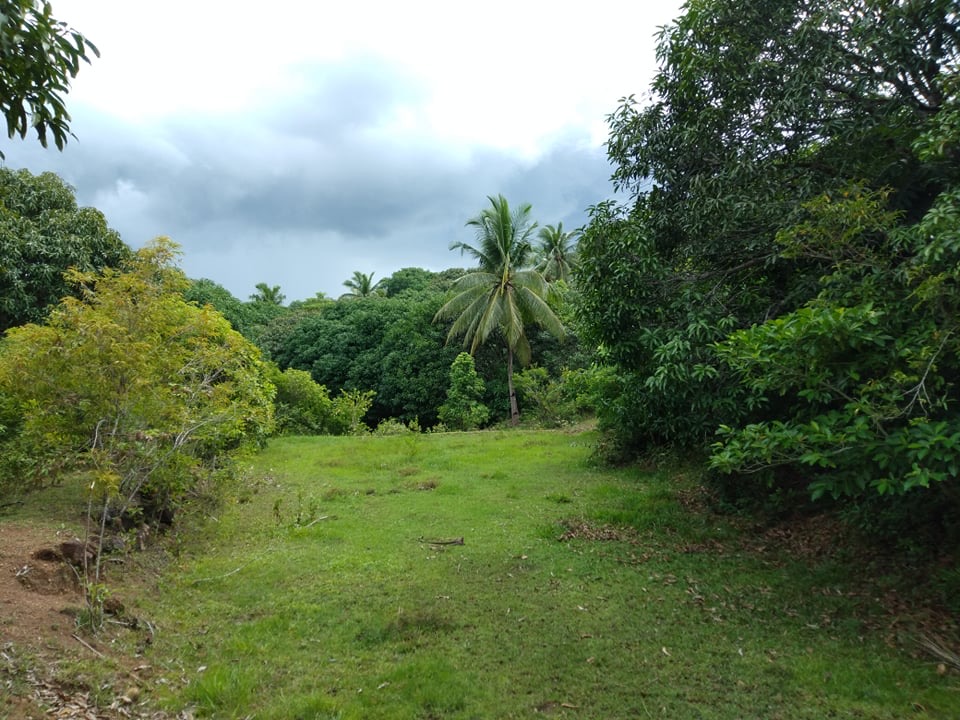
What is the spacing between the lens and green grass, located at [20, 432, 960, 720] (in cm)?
412

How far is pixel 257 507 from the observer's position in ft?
33.6

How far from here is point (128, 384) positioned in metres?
6.05

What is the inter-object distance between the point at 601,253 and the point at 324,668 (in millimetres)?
4952

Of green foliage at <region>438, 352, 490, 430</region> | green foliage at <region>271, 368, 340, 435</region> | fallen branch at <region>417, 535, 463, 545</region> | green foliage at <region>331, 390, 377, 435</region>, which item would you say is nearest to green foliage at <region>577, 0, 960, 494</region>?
fallen branch at <region>417, 535, 463, 545</region>

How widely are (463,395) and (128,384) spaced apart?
19.2 meters

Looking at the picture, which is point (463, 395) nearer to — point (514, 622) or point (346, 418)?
point (346, 418)

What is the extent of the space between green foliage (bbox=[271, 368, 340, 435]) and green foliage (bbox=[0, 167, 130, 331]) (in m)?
6.99

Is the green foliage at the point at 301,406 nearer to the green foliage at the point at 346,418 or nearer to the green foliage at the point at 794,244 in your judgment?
the green foliage at the point at 346,418

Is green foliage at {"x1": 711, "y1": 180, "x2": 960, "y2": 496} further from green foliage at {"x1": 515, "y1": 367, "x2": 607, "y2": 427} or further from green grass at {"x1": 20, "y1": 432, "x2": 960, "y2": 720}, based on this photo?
green foliage at {"x1": 515, "y1": 367, "x2": 607, "y2": 427}

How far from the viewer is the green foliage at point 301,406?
20797 millimetres

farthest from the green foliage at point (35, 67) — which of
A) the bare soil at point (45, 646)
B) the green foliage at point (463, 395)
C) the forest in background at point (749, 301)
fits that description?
the green foliage at point (463, 395)

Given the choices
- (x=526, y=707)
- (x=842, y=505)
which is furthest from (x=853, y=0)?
(x=526, y=707)

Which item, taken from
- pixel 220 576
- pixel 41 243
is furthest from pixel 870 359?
pixel 41 243

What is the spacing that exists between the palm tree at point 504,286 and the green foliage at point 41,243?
497 inches
